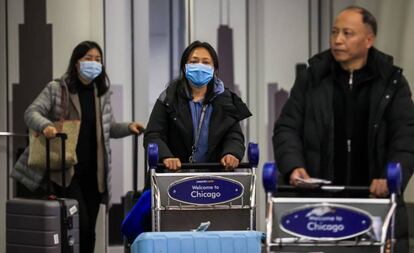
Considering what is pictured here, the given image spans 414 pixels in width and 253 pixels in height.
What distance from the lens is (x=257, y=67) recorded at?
8.21 metres

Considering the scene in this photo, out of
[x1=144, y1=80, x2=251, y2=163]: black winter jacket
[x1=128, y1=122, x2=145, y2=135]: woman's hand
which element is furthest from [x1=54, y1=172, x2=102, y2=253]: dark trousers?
[x1=144, y1=80, x2=251, y2=163]: black winter jacket

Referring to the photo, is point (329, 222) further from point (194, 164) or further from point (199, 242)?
point (194, 164)

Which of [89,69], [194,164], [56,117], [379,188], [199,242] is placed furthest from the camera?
[56,117]

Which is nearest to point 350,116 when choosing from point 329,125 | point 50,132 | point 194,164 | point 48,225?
point 329,125

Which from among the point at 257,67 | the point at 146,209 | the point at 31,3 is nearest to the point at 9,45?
the point at 31,3

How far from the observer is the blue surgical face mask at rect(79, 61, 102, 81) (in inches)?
262

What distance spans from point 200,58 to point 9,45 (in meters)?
2.79

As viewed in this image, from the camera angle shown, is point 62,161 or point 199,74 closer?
point 199,74

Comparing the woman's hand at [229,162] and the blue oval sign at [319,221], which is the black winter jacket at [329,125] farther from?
the woman's hand at [229,162]

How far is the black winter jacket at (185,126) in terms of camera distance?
5.23 metres

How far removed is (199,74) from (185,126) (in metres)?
0.31

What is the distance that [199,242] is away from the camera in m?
4.25

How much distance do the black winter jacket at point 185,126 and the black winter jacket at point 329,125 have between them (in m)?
1.20

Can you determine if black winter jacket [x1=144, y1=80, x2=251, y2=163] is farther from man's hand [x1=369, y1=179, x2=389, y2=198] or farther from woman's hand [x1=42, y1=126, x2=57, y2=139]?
man's hand [x1=369, y1=179, x2=389, y2=198]
